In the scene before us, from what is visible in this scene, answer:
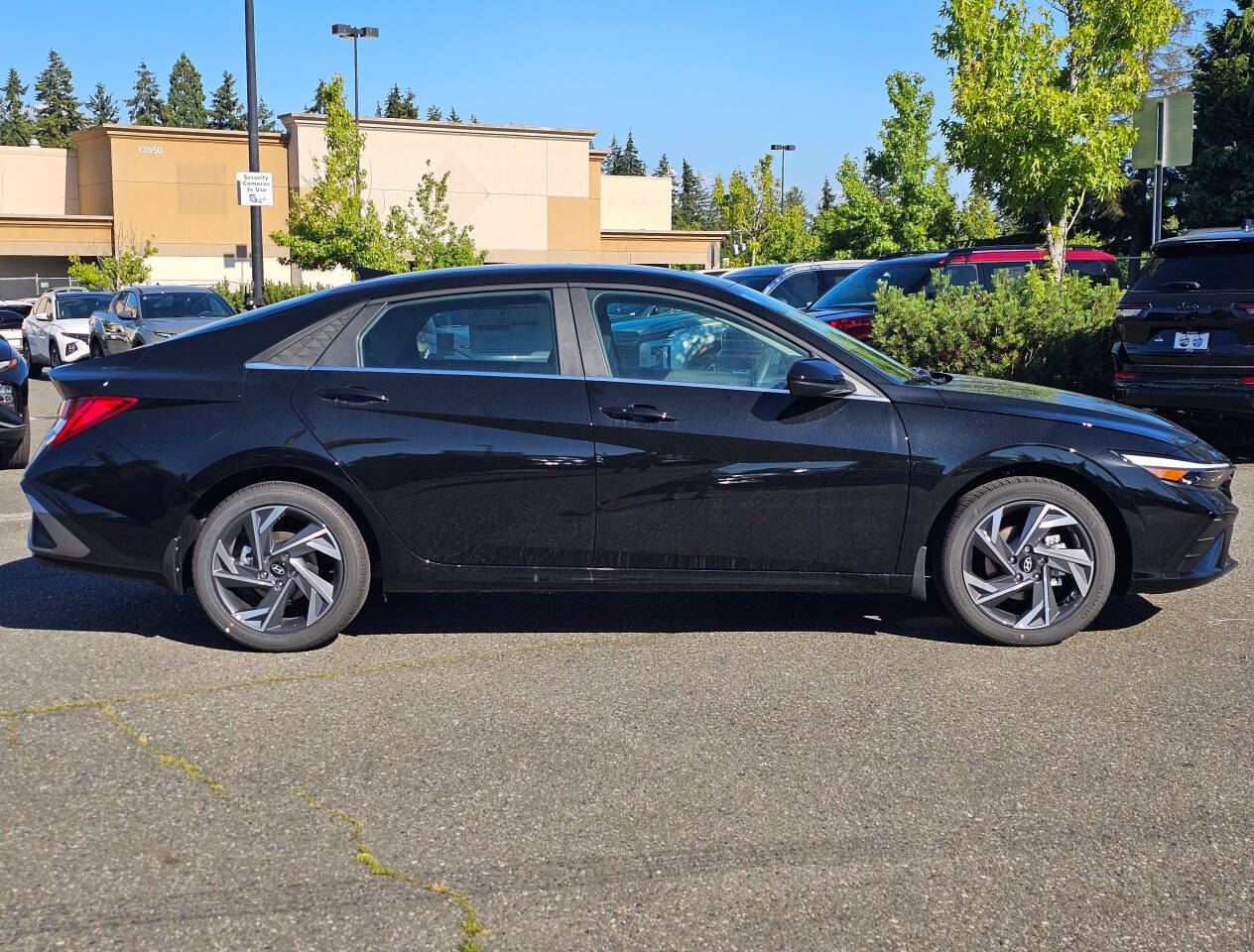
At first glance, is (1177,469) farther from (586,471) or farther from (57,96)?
(57,96)

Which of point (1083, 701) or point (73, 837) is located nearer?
point (73, 837)

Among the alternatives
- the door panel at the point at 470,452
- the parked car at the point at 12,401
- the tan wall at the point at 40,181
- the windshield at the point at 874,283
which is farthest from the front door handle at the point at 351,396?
the tan wall at the point at 40,181

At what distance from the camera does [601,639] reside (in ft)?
18.5

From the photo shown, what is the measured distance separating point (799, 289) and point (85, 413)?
1610 centimetres

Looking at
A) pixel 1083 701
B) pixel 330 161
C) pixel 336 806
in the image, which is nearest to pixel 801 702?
pixel 1083 701

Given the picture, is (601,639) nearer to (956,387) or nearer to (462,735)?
(462,735)

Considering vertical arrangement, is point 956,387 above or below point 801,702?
above

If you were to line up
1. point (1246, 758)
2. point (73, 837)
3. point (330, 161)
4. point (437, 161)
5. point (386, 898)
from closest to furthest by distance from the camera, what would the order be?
point (386, 898)
point (73, 837)
point (1246, 758)
point (330, 161)
point (437, 161)

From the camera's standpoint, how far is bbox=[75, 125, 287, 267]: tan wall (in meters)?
58.7

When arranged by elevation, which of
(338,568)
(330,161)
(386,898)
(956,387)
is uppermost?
(330,161)

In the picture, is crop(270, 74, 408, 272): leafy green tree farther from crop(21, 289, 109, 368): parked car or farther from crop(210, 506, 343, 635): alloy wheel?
crop(210, 506, 343, 635): alloy wheel

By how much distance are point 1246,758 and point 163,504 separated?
4055 millimetres

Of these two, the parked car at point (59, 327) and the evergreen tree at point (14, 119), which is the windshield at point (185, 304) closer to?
the parked car at point (59, 327)

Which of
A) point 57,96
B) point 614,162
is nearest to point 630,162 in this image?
point 614,162
